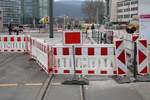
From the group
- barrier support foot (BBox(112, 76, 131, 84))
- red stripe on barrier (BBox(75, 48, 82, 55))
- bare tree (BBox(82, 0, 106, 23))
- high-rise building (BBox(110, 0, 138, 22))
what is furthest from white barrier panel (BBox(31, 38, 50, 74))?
bare tree (BBox(82, 0, 106, 23))

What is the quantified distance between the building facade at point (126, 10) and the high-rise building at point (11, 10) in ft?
133

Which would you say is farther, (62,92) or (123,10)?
(123,10)

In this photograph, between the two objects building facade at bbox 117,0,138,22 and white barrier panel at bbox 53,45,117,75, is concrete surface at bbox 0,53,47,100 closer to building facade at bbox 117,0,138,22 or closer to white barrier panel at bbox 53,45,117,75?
white barrier panel at bbox 53,45,117,75

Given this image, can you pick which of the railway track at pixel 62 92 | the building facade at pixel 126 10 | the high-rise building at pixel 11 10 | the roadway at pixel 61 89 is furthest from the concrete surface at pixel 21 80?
the building facade at pixel 126 10

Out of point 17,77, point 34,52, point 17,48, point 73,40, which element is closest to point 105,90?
point 73,40

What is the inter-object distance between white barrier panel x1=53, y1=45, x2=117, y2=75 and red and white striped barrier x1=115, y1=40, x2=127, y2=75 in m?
0.36

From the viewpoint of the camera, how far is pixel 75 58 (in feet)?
46.9

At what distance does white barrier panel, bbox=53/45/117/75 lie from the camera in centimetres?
1412

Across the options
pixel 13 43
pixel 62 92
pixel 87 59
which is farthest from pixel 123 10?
pixel 62 92

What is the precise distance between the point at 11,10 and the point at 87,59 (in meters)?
110

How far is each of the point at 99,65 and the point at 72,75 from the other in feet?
3.51

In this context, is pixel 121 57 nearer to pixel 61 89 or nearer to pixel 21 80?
pixel 61 89

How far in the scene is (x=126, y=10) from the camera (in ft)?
522

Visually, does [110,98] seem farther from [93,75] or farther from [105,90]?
[93,75]
